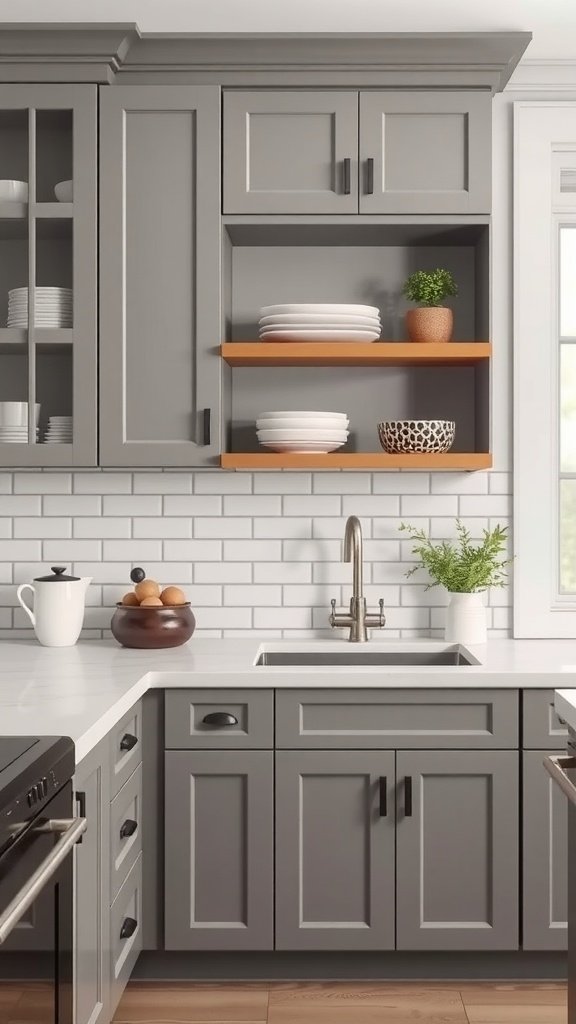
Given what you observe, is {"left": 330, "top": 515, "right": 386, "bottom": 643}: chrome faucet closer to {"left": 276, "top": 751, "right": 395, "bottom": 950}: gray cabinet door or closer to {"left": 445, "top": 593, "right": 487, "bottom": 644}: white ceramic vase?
{"left": 445, "top": 593, "right": 487, "bottom": 644}: white ceramic vase

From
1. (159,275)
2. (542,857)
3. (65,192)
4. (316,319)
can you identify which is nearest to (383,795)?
(542,857)

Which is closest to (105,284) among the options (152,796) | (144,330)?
(144,330)

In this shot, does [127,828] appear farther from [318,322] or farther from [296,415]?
[318,322]

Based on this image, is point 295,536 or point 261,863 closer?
point 261,863

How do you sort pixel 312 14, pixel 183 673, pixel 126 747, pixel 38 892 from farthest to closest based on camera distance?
pixel 312 14 → pixel 183 673 → pixel 126 747 → pixel 38 892

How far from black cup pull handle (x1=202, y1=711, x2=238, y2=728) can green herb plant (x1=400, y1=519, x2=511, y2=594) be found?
2.83ft

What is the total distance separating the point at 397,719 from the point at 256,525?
0.90m

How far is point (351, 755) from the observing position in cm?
276

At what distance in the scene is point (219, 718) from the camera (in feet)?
8.99

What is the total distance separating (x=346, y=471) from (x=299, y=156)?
0.99 meters

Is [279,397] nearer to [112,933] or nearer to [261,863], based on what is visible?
[261,863]

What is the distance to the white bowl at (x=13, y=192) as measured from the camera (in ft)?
9.93

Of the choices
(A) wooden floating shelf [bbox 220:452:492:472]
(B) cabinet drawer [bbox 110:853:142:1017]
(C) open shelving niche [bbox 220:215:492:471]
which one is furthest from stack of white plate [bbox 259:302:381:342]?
(B) cabinet drawer [bbox 110:853:142:1017]

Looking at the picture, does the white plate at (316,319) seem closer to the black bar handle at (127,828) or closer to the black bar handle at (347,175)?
the black bar handle at (347,175)
